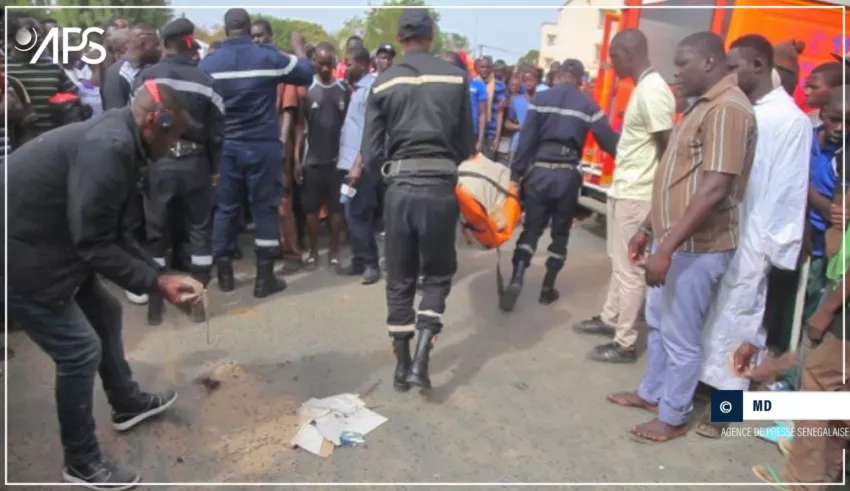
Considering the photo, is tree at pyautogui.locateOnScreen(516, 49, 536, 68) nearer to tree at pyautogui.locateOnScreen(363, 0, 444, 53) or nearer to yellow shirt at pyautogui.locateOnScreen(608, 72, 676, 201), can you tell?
tree at pyautogui.locateOnScreen(363, 0, 444, 53)

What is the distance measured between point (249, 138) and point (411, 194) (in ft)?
6.08

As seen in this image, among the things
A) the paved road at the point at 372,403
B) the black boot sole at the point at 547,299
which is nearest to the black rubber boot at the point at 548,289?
the black boot sole at the point at 547,299

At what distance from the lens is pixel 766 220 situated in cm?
329

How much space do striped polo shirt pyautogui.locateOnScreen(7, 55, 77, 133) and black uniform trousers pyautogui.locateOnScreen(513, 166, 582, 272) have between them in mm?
3173

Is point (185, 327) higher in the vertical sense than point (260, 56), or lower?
lower

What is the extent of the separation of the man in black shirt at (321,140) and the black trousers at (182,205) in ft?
3.79

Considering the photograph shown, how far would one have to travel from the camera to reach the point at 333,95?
5.61m

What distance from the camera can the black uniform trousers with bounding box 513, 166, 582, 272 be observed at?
190 inches

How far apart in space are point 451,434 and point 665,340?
3.75ft

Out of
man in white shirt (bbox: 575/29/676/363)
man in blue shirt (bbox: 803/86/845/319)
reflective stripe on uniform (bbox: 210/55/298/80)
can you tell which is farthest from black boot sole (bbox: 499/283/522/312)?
reflective stripe on uniform (bbox: 210/55/298/80)

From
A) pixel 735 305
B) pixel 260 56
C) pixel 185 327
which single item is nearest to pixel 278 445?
pixel 185 327

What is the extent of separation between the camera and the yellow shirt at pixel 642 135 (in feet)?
12.7

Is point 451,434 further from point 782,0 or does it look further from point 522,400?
point 782,0

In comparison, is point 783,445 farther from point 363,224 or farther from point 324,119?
point 324,119
